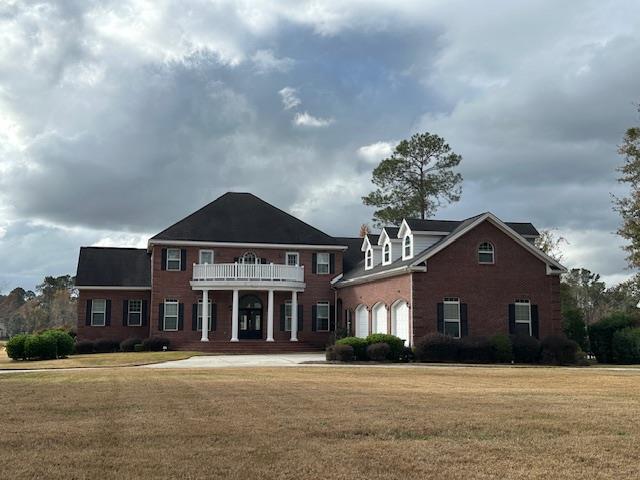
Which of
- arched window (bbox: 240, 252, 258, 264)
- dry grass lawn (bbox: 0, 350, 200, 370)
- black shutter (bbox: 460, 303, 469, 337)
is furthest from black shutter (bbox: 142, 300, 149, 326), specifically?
black shutter (bbox: 460, 303, 469, 337)

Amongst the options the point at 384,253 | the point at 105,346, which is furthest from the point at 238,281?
the point at 105,346

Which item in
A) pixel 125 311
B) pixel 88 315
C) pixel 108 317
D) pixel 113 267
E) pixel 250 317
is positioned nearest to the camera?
pixel 250 317

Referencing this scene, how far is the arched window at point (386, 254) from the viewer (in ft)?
112

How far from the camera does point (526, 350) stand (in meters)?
28.5

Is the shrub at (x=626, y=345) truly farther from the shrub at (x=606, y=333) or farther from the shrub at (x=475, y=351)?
the shrub at (x=475, y=351)

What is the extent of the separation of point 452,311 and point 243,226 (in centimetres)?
1532

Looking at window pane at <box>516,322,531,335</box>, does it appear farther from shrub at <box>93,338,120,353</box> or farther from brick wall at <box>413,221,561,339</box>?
shrub at <box>93,338,120,353</box>

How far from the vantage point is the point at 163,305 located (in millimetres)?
38875

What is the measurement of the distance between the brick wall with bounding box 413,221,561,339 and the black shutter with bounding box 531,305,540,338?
0.19 meters

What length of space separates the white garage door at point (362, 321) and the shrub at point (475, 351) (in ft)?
26.0

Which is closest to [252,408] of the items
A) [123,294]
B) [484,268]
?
[484,268]

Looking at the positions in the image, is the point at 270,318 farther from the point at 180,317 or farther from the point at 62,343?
the point at 62,343

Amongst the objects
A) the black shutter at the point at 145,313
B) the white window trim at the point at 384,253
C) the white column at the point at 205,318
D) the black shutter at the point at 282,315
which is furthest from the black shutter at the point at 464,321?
the black shutter at the point at 145,313

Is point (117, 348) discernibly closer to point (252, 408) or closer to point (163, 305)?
point (163, 305)
